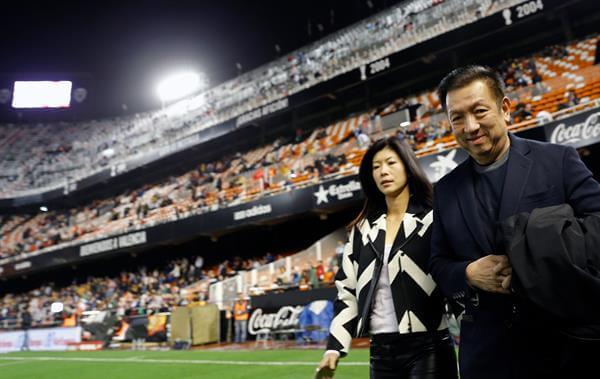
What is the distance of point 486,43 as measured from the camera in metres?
19.6

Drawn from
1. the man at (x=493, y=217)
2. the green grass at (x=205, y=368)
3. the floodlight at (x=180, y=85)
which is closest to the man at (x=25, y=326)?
the green grass at (x=205, y=368)

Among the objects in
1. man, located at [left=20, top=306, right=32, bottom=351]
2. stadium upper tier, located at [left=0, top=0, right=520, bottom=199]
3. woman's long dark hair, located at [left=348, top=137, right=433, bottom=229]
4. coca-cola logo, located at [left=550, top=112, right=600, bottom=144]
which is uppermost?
stadium upper tier, located at [left=0, top=0, right=520, bottom=199]

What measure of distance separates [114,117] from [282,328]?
31323 millimetres

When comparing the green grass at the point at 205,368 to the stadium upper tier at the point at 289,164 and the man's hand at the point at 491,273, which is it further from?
the stadium upper tier at the point at 289,164

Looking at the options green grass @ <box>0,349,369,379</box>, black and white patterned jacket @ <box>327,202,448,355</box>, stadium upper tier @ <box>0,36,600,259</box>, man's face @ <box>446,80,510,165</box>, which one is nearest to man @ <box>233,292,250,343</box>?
green grass @ <box>0,349,369,379</box>

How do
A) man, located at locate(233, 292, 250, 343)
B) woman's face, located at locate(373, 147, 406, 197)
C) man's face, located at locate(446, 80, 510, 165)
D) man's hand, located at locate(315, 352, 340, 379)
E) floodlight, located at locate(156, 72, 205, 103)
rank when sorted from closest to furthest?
man's face, located at locate(446, 80, 510, 165) → man's hand, located at locate(315, 352, 340, 379) → woman's face, located at locate(373, 147, 406, 197) → man, located at locate(233, 292, 250, 343) → floodlight, located at locate(156, 72, 205, 103)

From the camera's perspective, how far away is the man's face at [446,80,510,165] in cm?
154

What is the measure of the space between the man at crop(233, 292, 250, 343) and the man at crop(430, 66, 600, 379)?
12.2m

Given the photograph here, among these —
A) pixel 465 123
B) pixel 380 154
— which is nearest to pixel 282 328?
pixel 380 154

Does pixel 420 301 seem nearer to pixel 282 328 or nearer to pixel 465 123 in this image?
pixel 465 123

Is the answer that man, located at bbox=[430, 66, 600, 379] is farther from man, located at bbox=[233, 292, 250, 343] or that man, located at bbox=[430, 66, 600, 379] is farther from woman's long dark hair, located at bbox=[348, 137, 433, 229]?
man, located at bbox=[233, 292, 250, 343]

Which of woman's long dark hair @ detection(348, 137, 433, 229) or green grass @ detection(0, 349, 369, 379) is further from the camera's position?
green grass @ detection(0, 349, 369, 379)

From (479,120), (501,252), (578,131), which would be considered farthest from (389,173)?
(578,131)

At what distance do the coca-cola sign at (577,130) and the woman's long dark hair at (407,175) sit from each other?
35.6ft
